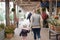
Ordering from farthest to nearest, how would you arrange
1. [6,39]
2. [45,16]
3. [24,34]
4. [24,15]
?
1. [24,15]
2. [45,16]
3. [6,39]
4. [24,34]

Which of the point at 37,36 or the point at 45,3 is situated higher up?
the point at 45,3

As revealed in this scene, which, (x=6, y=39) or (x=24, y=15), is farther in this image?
(x=24, y=15)

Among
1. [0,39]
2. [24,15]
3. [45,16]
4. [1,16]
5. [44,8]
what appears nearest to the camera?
[0,39]


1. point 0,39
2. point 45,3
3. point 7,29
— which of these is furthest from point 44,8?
point 0,39

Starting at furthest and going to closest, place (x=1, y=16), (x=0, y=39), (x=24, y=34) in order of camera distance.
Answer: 1. (x=1, y=16)
2. (x=0, y=39)
3. (x=24, y=34)

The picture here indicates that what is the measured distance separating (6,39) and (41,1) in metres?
11.2

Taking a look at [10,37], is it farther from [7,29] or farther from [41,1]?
[41,1]

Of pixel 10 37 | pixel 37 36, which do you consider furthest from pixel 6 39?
pixel 37 36

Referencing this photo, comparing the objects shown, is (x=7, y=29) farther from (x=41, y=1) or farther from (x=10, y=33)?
(x=41, y=1)

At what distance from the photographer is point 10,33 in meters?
11.7

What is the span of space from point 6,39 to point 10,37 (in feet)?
1.88

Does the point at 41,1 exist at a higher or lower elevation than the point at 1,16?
higher

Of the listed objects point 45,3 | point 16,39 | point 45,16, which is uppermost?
point 45,3

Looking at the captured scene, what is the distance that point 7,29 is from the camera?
11.8 metres
